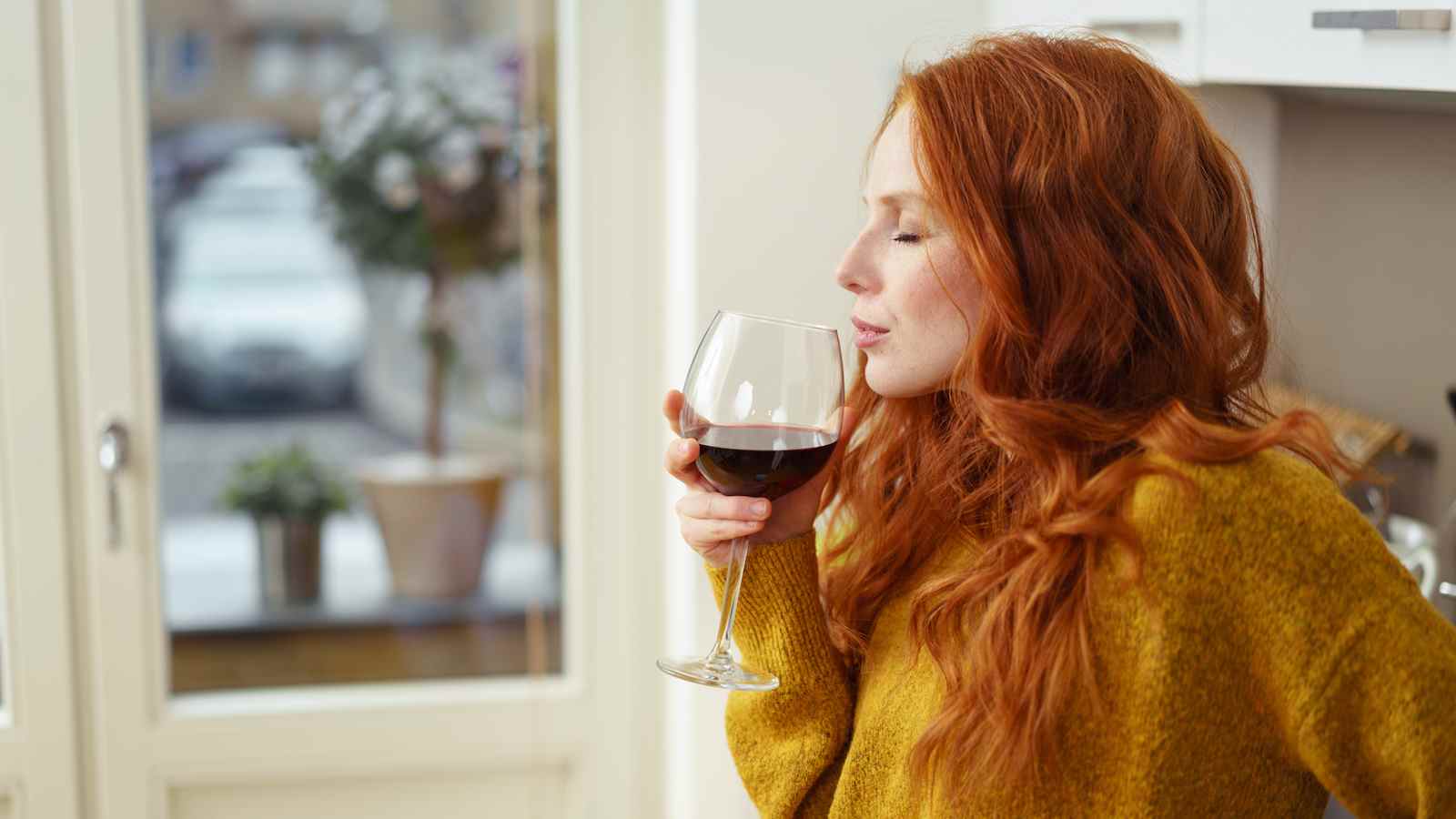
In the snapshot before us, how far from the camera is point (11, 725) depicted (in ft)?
6.86

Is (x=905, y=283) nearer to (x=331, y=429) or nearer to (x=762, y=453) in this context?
(x=762, y=453)

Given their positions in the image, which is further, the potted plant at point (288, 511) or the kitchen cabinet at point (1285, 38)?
the potted plant at point (288, 511)

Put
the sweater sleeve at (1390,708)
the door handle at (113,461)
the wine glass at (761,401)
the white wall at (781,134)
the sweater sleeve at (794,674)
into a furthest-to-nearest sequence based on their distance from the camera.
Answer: the door handle at (113,461)
the white wall at (781,134)
the sweater sleeve at (794,674)
the wine glass at (761,401)
the sweater sleeve at (1390,708)

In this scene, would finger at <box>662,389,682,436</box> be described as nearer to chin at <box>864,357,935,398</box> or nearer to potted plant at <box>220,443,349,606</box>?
chin at <box>864,357,935,398</box>

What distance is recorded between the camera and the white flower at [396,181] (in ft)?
7.26

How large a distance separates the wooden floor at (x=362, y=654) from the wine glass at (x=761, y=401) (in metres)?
1.32

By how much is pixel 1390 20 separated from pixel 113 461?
1841 mm

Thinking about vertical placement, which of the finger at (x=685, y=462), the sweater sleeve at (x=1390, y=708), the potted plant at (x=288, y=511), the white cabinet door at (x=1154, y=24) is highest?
the white cabinet door at (x=1154, y=24)

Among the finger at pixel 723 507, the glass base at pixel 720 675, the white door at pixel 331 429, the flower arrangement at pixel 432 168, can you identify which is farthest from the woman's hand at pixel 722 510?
the flower arrangement at pixel 432 168

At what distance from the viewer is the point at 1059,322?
104 centimetres

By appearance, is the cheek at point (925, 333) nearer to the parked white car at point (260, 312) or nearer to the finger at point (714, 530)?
the finger at point (714, 530)

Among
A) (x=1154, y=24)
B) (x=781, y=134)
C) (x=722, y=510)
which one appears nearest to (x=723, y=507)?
(x=722, y=510)

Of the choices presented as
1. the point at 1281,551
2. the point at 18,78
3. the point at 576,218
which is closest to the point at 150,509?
the point at 18,78

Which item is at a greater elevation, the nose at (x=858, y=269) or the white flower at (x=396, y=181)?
the white flower at (x=396, y=181)
